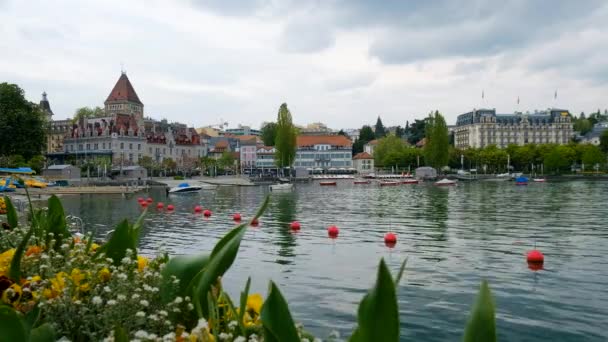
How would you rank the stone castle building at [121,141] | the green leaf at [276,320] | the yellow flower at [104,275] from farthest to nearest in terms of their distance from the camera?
the stone castle building at [121,141], the yellow flower at [104,275], the green leaf at [276,320]

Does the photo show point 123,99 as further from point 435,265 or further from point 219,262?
point 219,262

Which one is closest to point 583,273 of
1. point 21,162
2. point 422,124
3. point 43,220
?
point 43,220

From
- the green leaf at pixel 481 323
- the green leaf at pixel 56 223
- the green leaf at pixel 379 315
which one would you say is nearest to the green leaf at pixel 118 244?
the green leaf at pixel 56 223

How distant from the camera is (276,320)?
2.51 m

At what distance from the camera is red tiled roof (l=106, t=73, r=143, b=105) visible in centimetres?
13475

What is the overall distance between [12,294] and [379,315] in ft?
9.36

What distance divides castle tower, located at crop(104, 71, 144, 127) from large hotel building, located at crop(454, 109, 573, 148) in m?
105

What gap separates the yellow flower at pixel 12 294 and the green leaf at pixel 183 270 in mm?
980

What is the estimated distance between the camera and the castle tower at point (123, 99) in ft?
439

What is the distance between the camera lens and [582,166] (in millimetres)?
135250

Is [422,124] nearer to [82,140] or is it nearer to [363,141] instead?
[363,141]

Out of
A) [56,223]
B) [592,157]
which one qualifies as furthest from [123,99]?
[56,223]

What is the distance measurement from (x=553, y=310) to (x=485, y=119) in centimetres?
17201

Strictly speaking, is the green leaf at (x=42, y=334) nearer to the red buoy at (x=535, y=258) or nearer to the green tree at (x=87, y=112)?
the red buoy at (x=535, y=258)
